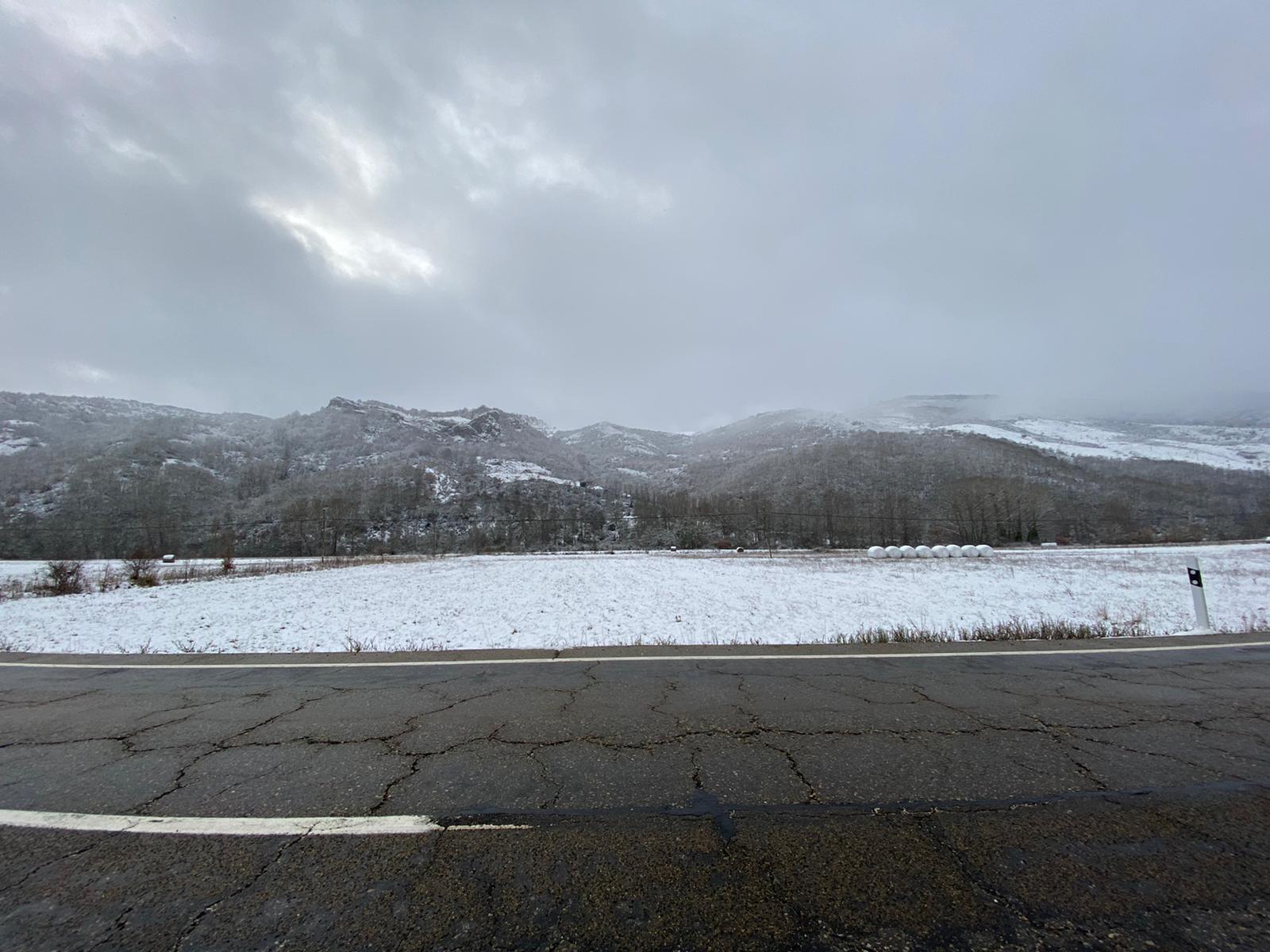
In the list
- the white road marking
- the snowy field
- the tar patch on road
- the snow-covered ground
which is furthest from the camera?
the snow-covered ground

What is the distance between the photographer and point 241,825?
2961 millimetres

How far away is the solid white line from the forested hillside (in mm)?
48940

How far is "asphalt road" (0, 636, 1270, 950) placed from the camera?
7.09 feet

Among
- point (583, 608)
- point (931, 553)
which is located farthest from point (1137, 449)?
point (583, 608)

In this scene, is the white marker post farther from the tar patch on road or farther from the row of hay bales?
the row of hay bales

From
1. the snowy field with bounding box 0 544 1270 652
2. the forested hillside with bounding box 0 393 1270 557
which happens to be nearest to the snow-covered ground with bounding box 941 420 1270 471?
the forested hillside with bounding box 0 393 1270 557

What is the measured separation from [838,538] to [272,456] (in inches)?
5707

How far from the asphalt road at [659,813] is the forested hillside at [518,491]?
5372cm

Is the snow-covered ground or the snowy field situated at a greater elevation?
the snow-covered ground

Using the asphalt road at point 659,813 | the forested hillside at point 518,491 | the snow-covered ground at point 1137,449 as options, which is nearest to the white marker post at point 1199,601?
the asphalt road at point 659,813

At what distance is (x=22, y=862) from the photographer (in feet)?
8.66

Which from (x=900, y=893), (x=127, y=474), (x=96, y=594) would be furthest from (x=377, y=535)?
(x=900, y=893)

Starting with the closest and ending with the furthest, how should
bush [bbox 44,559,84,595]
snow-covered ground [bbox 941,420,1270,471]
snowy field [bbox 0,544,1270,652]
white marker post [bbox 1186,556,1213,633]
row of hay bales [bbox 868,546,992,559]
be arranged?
white marker post [bbox 1186,556,1213,633] → snowy field [bbox 0,544,1270,652] → bush [bbox 44,559,84,595] → row of hay bales [bbox 868,546,992,559] → snow-covered ground [bbox 941,420,1270,471]

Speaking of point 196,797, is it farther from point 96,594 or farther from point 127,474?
point 127,474
